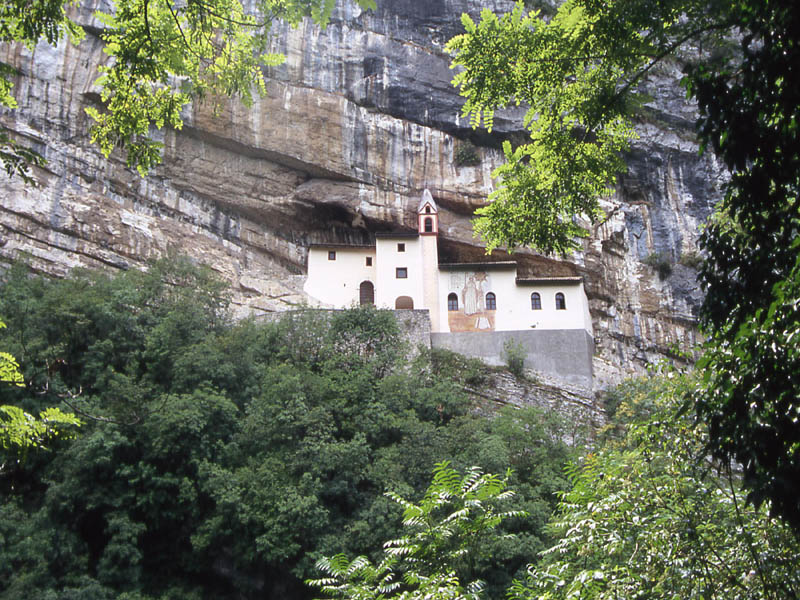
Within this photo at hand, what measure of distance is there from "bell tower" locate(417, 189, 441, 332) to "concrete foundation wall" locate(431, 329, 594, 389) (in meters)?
1.86

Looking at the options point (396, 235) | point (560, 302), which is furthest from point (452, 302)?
point (560, 302)

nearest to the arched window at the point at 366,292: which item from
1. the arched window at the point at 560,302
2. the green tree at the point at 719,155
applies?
the arched window at the point at 560,302

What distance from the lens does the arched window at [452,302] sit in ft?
96.6

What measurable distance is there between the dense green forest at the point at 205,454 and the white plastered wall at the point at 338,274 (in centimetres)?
689

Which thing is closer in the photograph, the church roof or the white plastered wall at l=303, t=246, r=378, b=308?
the white plastered wall at l=303, t=246, r=378, b=308

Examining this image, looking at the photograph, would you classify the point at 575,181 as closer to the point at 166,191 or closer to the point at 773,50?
the point at 773,50

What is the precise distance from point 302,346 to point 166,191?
10.6 meters

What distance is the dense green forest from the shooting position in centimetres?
1642

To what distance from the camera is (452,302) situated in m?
29.5

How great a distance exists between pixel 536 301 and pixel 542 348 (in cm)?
231

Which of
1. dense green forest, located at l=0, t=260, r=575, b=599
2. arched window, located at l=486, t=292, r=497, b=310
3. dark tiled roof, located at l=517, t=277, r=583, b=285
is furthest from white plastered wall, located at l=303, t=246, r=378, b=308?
dense green forest, located at l=0, t=260, r=575, b=599

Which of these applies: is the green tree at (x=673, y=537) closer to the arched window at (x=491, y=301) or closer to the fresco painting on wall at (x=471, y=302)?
the fresco painting on wall at (x=471, y=302)

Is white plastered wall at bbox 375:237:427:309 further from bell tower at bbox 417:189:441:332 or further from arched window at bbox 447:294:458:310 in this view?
arched window at bbox 447:294:458:310

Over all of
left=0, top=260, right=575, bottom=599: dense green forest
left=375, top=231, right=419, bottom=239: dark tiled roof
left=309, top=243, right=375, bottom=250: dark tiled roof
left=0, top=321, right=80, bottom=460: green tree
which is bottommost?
left=0, top=260, right=575, bottom=599: dense green forest
